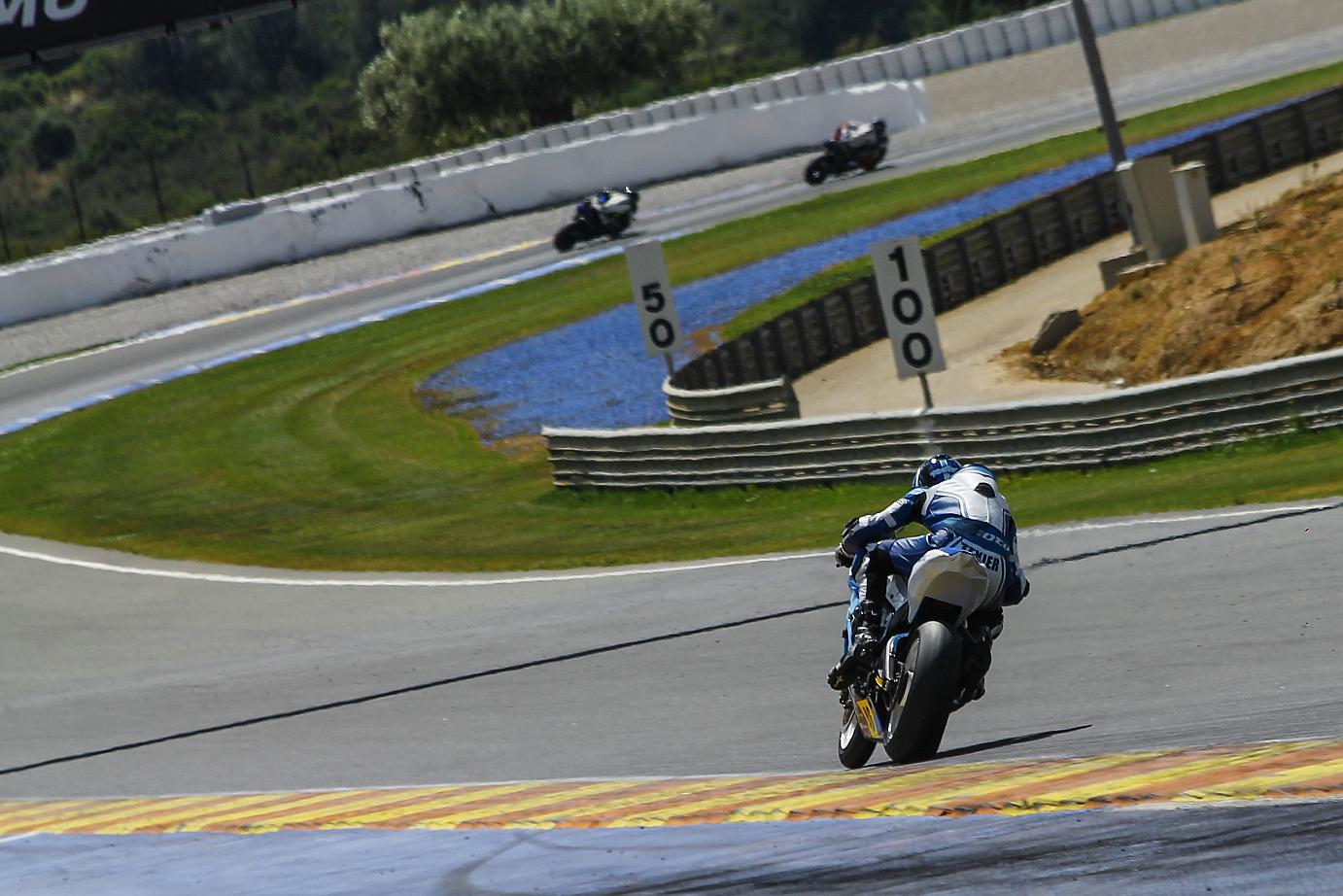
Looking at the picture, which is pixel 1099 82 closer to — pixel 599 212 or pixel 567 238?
pixel 599 212

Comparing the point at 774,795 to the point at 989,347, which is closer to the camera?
the point at 774,795

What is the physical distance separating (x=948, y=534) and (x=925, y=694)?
0.69 m

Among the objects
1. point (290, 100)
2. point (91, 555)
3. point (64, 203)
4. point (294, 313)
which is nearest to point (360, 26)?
point (290, 100)

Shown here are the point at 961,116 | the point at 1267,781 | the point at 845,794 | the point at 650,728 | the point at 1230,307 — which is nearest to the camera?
the point at 1267,781

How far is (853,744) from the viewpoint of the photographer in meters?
8.02

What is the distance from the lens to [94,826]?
27.9 ft

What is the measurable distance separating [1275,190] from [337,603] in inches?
855

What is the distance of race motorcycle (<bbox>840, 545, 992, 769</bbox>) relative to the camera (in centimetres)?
741

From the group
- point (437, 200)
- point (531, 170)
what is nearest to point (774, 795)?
point (437, 200)

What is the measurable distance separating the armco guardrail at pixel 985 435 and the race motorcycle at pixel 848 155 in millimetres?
24596

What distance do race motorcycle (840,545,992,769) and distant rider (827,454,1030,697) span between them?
48mm

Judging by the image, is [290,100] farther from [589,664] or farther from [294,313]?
[589,664]

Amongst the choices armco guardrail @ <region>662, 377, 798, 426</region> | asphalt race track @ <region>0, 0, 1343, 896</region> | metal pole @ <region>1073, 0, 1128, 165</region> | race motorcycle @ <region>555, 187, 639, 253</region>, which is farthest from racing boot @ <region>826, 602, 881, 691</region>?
race motorcycle @ <region>555, 187, 639, 253</region>

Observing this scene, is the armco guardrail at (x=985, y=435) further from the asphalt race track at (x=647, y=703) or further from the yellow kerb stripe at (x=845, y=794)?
the yellow kerb stripe at (x=845, y=794)
